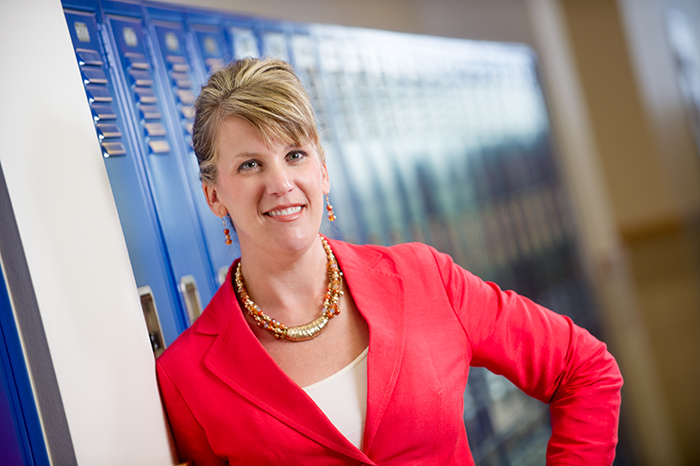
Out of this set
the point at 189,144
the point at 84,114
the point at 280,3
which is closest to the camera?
the point at 84,114

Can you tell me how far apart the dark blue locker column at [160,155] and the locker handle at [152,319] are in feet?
0.34

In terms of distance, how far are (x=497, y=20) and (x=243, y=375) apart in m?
3.74

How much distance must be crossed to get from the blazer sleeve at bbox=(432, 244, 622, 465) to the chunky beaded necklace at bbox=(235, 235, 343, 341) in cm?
27

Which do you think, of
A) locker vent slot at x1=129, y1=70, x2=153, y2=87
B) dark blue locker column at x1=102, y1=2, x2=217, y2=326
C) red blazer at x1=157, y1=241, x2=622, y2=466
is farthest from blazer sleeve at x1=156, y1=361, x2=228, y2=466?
locker vent slot at x1=129, y1=70, x2=153, y2=87

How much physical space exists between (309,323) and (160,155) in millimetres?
627

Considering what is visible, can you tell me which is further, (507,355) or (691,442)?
(691,442)

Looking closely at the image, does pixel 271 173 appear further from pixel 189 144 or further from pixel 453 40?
pixel 453 40

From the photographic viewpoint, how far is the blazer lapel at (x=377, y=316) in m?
1.28

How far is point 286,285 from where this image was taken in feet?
4.53

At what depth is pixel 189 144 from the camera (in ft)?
5.51

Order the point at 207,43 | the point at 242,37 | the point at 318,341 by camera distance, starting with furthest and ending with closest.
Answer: the point at 242,37, the point at 207,43, the point at 318,341

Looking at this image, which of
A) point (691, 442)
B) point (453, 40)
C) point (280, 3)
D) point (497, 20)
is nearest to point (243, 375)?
point (280, 3)

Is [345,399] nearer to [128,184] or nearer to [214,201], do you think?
[214,201]

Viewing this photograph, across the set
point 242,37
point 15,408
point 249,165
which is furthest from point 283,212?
point 242,37
